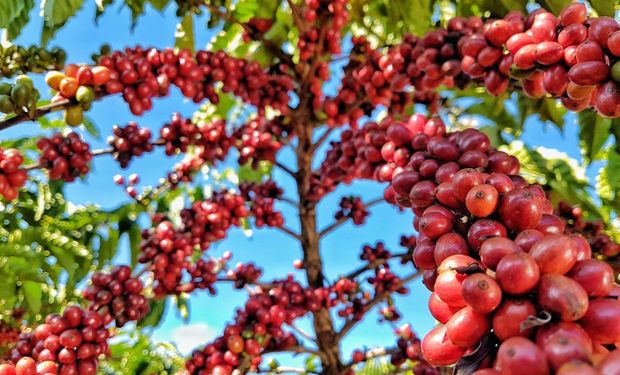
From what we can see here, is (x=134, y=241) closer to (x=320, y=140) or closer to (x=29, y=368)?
(x=320, y=140)

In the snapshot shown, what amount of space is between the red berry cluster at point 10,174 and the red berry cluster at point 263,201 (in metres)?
1.38

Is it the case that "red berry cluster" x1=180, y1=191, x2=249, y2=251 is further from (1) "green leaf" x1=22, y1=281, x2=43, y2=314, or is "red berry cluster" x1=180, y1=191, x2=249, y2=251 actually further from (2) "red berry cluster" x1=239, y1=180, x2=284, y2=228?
(1) "green leaf" x1=22, y1=281, x2=43, y2=314

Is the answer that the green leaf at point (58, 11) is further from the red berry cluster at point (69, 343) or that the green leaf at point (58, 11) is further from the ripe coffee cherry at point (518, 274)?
the ripe coffee cherry at point (518, 274)

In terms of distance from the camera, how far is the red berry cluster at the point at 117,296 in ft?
7.86

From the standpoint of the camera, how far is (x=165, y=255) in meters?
2.79

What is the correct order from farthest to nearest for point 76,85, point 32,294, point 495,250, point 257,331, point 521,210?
point 32,294, point 257,331, point 76,85, point 521,210, point 495,250

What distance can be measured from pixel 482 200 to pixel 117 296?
1.77m

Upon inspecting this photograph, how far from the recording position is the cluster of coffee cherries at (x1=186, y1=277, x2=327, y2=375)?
2.50 m

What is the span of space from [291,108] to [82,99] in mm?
1466

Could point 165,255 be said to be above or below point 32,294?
below

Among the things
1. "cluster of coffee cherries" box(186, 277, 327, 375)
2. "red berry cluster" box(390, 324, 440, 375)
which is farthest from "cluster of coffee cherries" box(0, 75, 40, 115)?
"red berry cluster" box(390, 324, 440, 375)

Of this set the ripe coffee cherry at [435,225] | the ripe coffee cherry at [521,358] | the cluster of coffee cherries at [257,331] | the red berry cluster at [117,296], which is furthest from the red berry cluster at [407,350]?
the ripe coffee cherry at [521,358]

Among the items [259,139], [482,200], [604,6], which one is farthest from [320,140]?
[482,200]

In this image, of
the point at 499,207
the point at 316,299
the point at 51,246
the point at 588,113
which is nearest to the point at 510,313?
the point at 499,207
